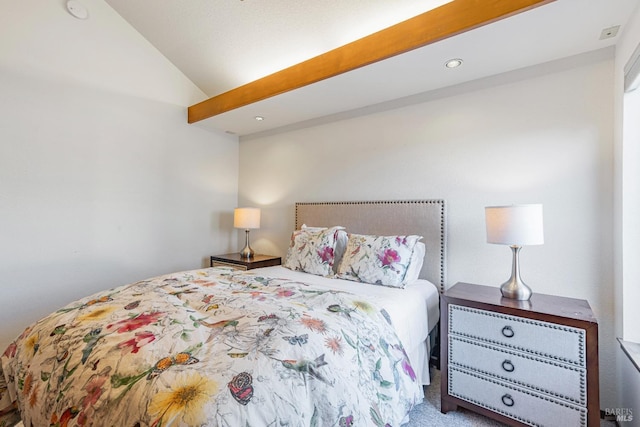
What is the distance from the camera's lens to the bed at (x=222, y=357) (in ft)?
2.81

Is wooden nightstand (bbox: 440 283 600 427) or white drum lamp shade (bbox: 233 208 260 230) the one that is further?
white drum lamp shade (bbox: 233 208 260 230)

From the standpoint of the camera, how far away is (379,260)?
2.19m

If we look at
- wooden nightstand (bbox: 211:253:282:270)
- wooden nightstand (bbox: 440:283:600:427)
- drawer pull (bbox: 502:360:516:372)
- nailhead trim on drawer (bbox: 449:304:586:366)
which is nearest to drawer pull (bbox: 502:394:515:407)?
wooden nightstand (bbox: 440:283:600:427)

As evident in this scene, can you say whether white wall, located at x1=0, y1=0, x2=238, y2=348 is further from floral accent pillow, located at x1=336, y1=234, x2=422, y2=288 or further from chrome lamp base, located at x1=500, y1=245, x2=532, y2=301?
chrome lamp base, located at x1=500, y1=245, x2=532, y2=301

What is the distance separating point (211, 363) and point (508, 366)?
1569 millimetres

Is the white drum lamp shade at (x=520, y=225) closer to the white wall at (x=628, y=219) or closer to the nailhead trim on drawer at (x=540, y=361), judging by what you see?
the white wall at (x=628, y=219)

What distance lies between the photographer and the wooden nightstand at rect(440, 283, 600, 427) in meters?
1.42

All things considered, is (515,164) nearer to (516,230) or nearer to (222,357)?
(516,230)

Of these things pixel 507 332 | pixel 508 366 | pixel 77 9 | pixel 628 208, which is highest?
pixel 77 9

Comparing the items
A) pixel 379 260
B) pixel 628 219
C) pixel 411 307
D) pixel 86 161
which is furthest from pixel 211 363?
pixel 86 161

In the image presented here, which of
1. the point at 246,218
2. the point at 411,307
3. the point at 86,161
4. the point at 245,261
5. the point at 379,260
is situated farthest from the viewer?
the point at 246,218

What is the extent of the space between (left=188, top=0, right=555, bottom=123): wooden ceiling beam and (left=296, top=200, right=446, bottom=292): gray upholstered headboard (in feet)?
3.80

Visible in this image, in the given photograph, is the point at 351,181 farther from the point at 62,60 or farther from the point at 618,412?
the point at 62,60

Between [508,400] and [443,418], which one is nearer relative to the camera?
[508,400]
